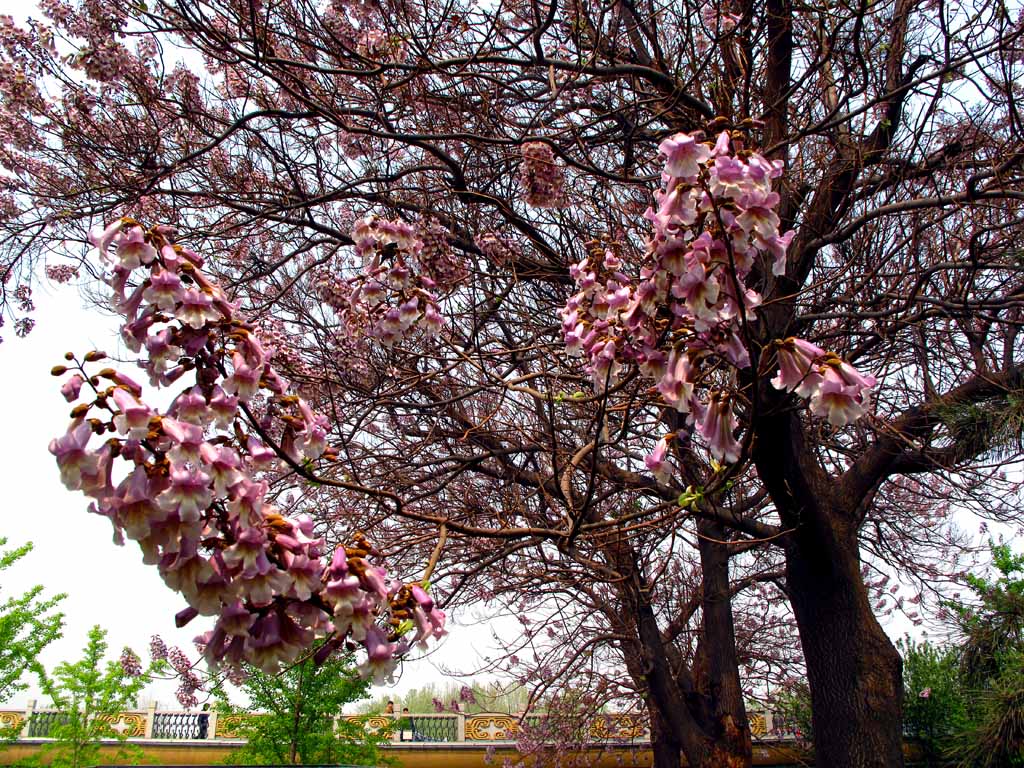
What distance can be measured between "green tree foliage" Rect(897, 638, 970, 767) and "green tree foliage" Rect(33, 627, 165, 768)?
37.6 feet

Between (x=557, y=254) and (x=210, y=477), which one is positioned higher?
(x=557, y=254)

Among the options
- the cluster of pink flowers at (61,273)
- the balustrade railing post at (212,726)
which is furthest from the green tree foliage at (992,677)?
the balustrade railing post at (212,726)

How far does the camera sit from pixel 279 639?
51.9 inches

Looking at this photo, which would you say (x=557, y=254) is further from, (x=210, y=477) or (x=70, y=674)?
(x=70, y=674)

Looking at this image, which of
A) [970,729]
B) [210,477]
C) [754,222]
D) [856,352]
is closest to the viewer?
[210,477]

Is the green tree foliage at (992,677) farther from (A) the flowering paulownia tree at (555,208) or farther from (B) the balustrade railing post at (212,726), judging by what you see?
(B) the balustrade railing post at (212,726)

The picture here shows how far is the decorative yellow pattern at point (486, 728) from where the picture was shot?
16.5 m

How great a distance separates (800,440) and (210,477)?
4.84 metres

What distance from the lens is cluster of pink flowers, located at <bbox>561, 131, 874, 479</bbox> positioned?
1.76m

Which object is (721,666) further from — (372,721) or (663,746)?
(372,721)

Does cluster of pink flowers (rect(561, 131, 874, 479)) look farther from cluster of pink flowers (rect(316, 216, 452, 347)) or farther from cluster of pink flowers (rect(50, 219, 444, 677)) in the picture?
cluster of pink flowers (rect(316, 216, 452, 347))

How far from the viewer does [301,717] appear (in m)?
9.21

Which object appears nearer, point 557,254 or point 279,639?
point 279,639

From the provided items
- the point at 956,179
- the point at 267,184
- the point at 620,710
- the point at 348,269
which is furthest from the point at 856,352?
the point at 620,710
